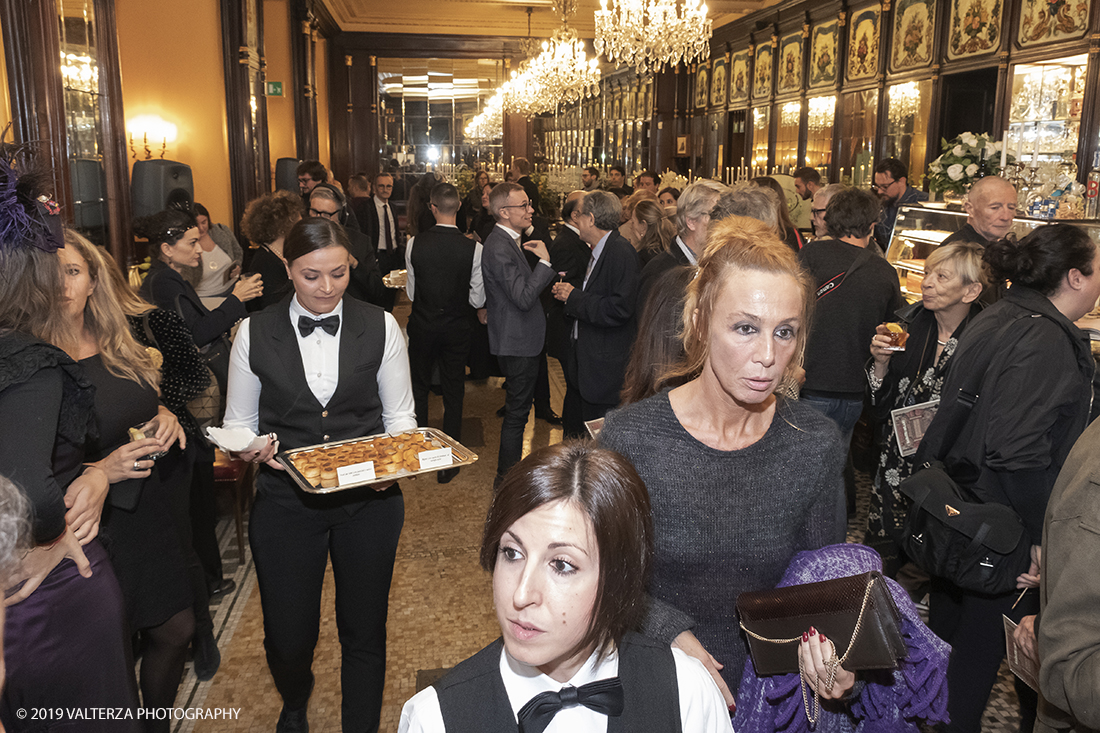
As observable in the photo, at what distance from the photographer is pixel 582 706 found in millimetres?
1232

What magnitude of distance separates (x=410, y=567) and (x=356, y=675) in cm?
161

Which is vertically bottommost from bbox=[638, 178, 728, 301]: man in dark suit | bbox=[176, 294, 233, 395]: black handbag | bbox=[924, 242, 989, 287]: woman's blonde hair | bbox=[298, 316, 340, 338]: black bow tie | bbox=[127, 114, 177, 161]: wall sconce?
bbox=[176, 294, 233, 395]: black handbag

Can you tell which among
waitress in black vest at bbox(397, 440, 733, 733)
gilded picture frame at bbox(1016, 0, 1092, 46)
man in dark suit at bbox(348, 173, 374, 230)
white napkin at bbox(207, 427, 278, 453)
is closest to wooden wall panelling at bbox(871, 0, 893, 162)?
gilded picture frame at bbox(1016, 0, 1092, 46)

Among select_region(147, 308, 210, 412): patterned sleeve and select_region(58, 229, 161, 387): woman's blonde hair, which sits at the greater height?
select_region(58, 229, 161, 387): woman's blonde hair

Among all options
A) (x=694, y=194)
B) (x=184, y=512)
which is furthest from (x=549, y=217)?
(x=184, y=512)

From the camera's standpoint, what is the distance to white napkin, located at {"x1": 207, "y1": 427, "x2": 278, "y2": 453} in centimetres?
229

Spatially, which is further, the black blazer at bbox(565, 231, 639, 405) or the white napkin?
the black blazer at bbox(565, 231, 639, 405)

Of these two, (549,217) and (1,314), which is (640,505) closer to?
(1,314)

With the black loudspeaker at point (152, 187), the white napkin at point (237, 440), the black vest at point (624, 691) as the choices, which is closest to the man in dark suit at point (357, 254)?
the black loudspeaker at point (152, 187)

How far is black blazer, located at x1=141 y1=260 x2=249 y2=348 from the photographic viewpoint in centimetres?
368

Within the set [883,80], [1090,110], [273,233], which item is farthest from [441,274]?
[883,80]

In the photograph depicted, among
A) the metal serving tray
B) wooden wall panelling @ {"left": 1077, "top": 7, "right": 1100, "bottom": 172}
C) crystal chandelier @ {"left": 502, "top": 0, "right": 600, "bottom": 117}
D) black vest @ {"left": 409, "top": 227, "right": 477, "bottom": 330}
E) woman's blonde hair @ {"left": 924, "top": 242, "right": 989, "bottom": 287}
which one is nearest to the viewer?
the metal serving tray

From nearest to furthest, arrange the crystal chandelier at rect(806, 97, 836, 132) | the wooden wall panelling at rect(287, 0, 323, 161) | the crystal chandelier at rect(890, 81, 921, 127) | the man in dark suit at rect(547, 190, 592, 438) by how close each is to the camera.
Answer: the man in dark suit at rect(547, 190, 592, 438), the crystal chandelier at rect(890, 81, 921, 127), the crystal chandelier at rect(806, 97, 836, 132), the wooden wall panelling at rect(287, 0, 323, 161)

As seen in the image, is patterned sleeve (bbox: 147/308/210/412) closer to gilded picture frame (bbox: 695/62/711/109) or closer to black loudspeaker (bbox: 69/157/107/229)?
black loudspeaker (bbox: 69/157/107/229)
